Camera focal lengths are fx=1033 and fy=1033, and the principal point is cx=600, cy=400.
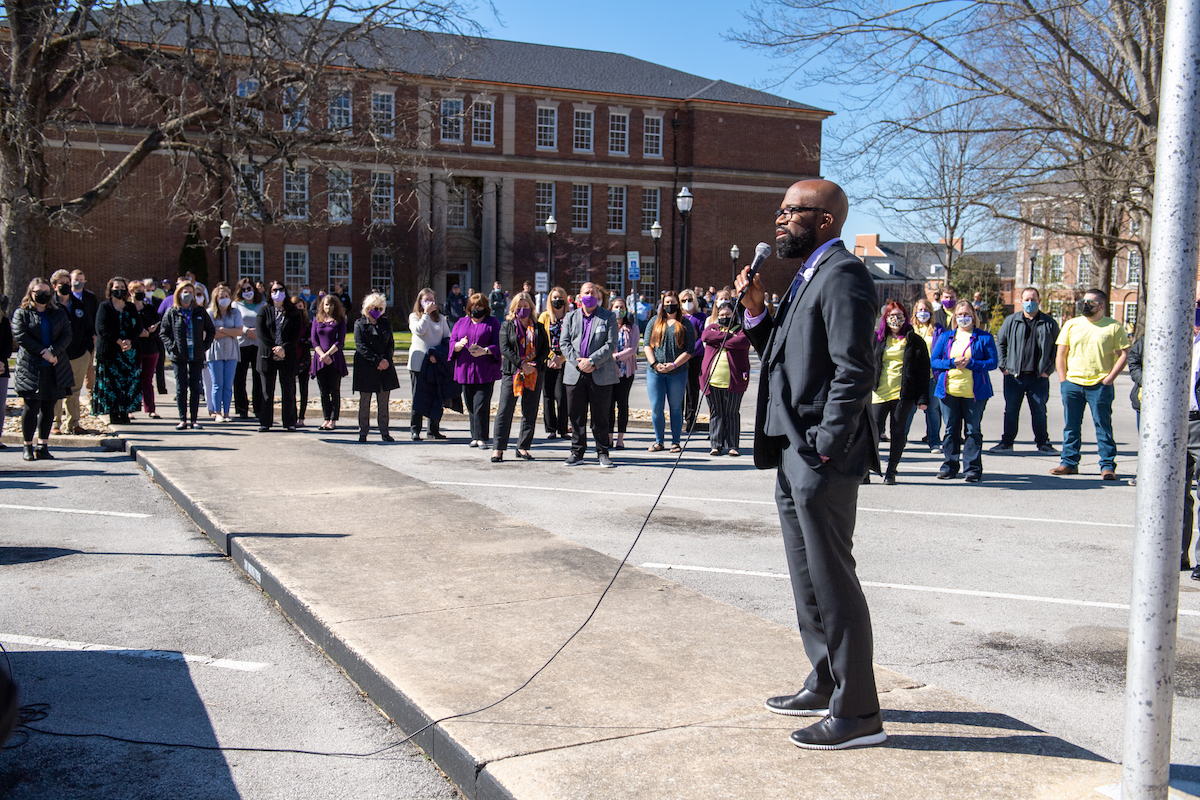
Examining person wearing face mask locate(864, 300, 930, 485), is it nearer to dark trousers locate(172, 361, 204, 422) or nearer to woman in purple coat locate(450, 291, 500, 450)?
woman in purple coat locate(450, 291, 500, 450)

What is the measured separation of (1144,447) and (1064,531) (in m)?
5.98

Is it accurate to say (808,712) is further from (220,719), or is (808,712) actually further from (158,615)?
(158,615)

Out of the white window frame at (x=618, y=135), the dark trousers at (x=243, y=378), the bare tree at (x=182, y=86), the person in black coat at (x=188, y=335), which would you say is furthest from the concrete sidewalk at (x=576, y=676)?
the white window frame at (x=618, y=135)

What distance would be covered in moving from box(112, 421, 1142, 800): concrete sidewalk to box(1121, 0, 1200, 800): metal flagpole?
0.57 meters

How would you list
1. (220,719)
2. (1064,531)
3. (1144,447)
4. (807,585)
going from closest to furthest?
1. (1144,447)
2. (807,585)
3. (220,719)
4. (1064,531)

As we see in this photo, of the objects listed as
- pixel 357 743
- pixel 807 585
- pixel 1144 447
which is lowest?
pixel 357 743

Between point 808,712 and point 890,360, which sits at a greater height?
point 890,360

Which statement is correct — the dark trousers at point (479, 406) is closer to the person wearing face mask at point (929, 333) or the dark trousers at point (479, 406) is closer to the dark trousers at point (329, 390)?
the dark trousers at point (329, 390)

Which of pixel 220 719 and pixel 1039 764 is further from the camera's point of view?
pixel 220 719

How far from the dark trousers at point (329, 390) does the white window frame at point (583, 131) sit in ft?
130

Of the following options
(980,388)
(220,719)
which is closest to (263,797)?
(220,719)

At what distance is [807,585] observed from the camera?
3904mm

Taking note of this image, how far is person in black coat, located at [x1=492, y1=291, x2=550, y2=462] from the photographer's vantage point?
1172 centimetres

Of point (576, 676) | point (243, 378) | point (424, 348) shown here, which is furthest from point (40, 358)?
point (576, 676)
